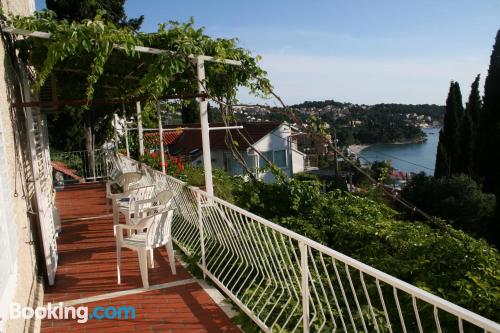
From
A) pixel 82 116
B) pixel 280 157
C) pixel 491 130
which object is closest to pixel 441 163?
pixel 491 130

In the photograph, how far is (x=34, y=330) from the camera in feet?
10.00

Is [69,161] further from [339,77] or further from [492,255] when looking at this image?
[492,255]

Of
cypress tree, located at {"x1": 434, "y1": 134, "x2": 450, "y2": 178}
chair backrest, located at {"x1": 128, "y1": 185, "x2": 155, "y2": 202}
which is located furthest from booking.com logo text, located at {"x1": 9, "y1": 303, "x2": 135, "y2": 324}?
cypress tree, located at {"x1": 434, "y1": 134, "x2": 450, "y2": 178}

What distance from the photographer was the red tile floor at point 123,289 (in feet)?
10.5

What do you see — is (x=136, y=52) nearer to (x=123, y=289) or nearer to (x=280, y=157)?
(x=123, y=289)

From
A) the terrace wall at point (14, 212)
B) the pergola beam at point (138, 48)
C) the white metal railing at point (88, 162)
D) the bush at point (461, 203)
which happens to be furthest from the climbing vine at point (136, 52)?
the bush at point (461, 203)

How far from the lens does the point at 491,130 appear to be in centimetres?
1838

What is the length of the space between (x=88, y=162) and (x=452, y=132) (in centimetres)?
1970

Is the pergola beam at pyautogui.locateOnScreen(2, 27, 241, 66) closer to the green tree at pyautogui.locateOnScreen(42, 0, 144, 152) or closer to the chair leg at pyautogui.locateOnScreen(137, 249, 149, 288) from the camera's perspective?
the chair leg at pyautogui.locateOnScreen(137, 249, 149, 288)

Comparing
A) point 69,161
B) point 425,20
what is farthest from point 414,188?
point 69,161

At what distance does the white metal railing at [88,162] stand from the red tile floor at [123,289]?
656 cm

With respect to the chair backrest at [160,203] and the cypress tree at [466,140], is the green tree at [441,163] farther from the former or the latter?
the chair backrest at [160,203]

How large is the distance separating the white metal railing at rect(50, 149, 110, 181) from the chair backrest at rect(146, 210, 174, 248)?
830 cm

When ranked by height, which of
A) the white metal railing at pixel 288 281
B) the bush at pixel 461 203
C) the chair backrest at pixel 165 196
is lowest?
the bush at pixel 461 203
